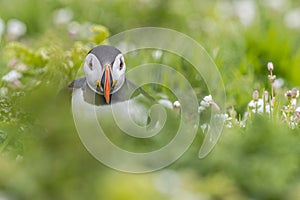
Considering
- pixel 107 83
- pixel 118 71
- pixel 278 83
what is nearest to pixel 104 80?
pixel 107 83

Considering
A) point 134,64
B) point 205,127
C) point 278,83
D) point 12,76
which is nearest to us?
point 205,127

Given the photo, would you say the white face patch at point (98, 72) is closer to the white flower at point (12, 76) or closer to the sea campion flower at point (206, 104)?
the sea campion flower at point (206, 104)

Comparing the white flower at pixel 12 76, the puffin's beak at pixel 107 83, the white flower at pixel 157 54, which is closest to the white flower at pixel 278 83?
the white flower at pixel 157 54

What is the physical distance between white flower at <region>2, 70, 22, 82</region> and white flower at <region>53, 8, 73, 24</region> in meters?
1.39

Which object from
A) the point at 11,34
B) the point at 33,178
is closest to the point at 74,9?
the point at 11,34

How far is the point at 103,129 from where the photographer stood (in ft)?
9.89

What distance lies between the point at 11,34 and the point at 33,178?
3.12 metres

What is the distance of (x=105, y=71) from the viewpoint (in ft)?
12.3

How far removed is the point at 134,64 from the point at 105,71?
3.89ft

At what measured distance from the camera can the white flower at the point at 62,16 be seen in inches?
235

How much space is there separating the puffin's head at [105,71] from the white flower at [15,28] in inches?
72.9

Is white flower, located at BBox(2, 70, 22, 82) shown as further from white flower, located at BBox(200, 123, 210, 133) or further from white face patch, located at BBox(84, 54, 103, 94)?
white flower, located at BBox(200, 123, 210, 133)

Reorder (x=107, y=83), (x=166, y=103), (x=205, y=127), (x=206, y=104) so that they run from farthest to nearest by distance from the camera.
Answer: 1. (x=166, y=103)
2. (x=206, y=104)
3. (x=107, y=83)
4. (x=205, y=127)

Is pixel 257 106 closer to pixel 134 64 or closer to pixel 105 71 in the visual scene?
pixel 105 71
